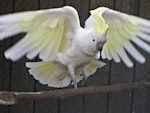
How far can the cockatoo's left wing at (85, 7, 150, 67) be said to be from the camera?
1434 mm

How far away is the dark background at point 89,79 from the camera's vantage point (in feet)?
5.99

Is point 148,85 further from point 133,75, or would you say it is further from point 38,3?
point 38,3

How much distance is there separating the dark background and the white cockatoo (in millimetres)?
292

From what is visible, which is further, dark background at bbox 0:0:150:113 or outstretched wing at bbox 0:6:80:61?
dark background at bbox 0:0:150:113

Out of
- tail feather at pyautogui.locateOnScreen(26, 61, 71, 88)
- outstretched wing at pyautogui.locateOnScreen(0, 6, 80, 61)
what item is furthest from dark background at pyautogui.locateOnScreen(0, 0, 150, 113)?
outstretched wing at pyautogui.locateOnScreen(0, 6, 80, 61)

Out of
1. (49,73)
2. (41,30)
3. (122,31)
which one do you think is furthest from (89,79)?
(41,30)

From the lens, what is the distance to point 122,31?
1.52 meters

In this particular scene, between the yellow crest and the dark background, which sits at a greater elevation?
the yellow crest

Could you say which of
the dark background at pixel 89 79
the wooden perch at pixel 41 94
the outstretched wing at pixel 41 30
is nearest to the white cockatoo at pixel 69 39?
the outstretched wing at pixel 41 30

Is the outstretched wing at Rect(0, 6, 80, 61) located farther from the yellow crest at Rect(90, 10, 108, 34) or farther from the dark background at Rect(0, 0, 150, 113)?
the dark background at Rect(0, 0, 150, 113)

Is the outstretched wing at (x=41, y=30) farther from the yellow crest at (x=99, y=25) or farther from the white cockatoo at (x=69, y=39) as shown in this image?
the yellow crest at (x=99, y=25)

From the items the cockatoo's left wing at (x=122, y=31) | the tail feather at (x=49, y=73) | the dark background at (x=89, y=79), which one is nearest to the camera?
the cockatoo's left wing at (x=122, y=31)

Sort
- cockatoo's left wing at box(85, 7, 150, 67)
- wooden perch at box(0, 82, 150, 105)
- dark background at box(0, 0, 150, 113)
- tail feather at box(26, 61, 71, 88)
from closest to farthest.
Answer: wooden perch at box(0, 82, 150, 105), cockatoo's left wing at box(85, 7, 150, 67), tail feather at box(26, 61, 71, 88), dark background at box(0, 0, 150, 113)

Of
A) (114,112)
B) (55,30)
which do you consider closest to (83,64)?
(55,30)
